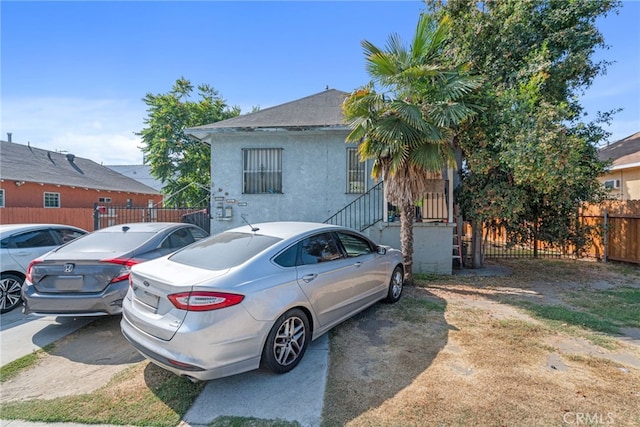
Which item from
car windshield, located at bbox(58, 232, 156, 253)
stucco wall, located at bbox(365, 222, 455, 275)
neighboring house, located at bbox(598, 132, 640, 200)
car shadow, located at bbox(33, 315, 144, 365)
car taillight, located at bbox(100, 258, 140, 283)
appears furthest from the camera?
neighboring house, located at bbox(598, 132, 640, 200)

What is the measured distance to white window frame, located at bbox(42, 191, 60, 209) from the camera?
16.8 meters

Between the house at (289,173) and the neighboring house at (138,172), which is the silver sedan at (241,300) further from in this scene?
the neighboring house at (138,172)

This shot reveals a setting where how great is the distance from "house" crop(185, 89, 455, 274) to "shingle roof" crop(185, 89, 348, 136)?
0.03m

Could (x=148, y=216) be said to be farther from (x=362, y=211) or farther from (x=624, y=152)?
(x=624, y=152)

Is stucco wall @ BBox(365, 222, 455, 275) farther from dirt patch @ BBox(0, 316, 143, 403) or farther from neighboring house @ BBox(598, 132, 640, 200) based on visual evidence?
neighboring house @ BBox(598, 132, 640, 200)

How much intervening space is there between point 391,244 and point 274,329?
18.8ft

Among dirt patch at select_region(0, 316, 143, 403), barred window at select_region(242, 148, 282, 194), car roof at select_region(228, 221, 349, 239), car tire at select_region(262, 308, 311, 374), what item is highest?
barred window at select_region(242, 148, 282, 194)

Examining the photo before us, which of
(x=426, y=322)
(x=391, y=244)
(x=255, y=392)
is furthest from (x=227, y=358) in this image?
(x=391, y=244)

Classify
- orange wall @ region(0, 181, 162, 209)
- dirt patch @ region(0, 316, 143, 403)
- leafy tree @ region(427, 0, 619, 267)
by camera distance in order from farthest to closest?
orange wall @ region(0, 181, 162, 209), leafy tree @ region(427, 0, 619, 267), dirt patch @ region(0, 316, 143, 403)

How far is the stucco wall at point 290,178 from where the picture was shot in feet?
31.3

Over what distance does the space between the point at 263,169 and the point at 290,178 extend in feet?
3.18

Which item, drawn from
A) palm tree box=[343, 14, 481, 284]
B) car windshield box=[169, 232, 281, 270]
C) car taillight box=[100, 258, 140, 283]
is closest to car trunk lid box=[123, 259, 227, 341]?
car windshield box=[169, 232, 281, 270]

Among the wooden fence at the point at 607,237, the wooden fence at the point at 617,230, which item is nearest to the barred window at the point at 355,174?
the wooden fence at the point at 607,237

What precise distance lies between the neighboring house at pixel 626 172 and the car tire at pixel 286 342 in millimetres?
14803
